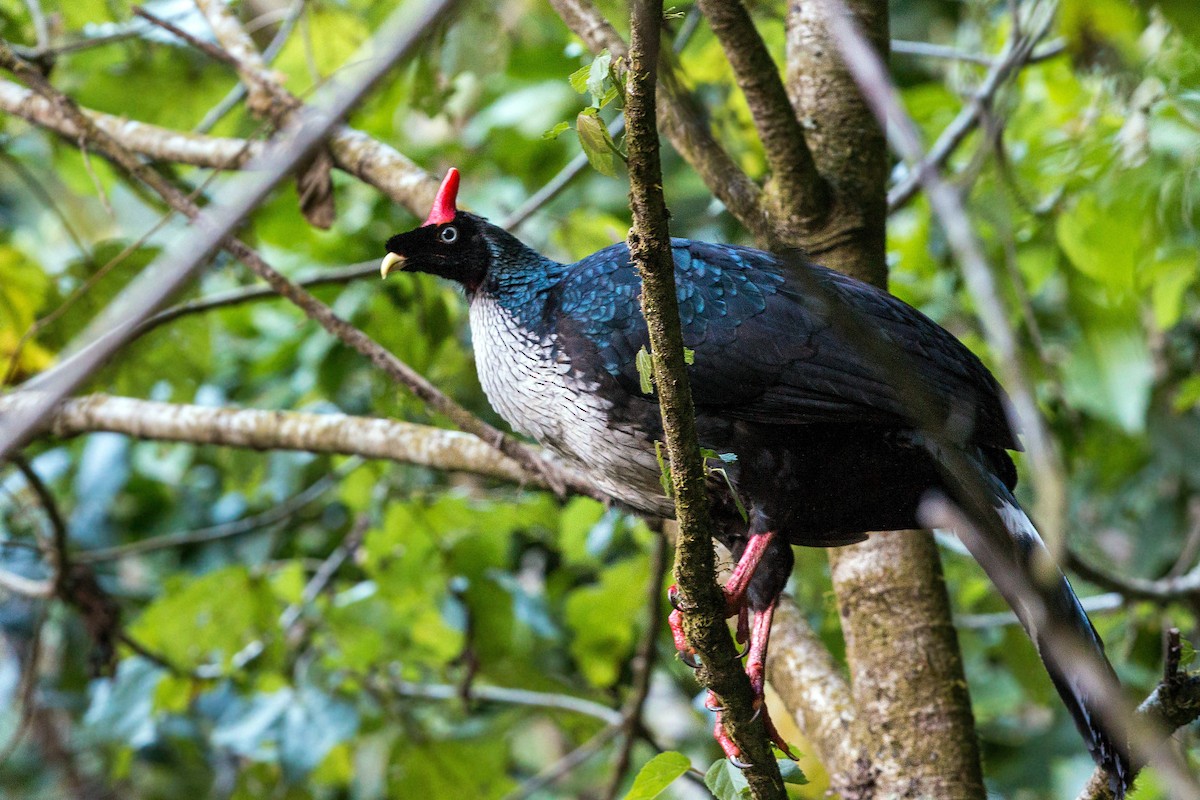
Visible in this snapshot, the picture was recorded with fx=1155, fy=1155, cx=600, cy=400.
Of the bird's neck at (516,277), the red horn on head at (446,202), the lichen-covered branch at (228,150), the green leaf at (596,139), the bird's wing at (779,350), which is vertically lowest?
the green leaf at (596,139)

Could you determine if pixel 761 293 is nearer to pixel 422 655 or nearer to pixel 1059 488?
pixel 1059 488

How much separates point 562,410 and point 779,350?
1.85ft

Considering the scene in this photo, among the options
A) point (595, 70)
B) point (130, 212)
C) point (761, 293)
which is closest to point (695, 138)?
point (761, 293)

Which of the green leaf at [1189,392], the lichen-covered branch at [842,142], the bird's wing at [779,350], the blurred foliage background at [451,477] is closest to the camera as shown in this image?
the bird's wing at [779,350]

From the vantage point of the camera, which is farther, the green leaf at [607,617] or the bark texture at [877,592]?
the green leaf at [607,617]

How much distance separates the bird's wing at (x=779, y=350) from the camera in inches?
104

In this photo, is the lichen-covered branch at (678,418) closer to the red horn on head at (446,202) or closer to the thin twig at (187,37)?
the red horn on head at (446,202)

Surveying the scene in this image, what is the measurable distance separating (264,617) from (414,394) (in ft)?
5.06

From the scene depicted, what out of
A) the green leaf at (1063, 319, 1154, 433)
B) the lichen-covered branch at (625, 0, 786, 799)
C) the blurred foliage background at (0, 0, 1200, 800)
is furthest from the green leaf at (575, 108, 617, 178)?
the green leaf at (1063, 319, 1154, 433)

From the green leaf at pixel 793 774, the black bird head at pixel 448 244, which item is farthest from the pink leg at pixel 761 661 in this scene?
the black bird head at pixel 448 244

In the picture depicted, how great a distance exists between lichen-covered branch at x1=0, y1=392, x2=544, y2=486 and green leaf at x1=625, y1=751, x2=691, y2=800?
1.41 metres

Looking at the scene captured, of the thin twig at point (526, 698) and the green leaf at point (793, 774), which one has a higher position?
the thin twig at point (526, 698)

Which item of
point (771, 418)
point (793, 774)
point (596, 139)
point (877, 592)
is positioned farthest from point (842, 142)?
point (793, 774)

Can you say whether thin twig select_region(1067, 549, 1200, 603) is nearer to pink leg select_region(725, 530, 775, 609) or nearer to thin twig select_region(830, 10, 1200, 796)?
pink leg select_region(725, 530, 775, 609)
